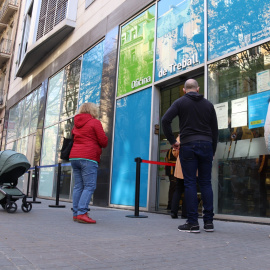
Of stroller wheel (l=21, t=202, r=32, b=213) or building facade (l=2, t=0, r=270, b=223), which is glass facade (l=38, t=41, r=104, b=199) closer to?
building facade (l=2, t=0, r=270, b=223)

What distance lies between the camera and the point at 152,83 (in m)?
7.21

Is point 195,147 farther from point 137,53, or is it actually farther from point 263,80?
point 137,53

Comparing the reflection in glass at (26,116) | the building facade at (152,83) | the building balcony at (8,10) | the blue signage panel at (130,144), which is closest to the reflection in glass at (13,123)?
the reflection in glass at (26,116)

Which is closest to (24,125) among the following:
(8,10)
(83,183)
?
(8,10)

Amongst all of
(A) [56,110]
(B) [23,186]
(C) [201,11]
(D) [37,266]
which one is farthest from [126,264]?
(B) [23,186]

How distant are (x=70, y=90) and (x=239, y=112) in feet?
24.7

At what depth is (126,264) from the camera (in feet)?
7.30

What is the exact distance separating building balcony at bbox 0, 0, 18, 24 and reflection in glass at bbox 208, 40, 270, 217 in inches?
792

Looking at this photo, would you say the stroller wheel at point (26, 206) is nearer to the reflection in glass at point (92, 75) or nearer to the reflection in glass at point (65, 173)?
the reflection in glass at point (65, 173)

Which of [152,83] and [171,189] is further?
[152,83]

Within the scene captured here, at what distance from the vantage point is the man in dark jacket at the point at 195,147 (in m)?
3.70

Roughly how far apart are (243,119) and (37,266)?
4.03 meters

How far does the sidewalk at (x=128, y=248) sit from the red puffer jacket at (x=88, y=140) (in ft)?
3.69

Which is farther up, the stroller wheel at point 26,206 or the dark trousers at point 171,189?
the dark trousers at point 171,189
